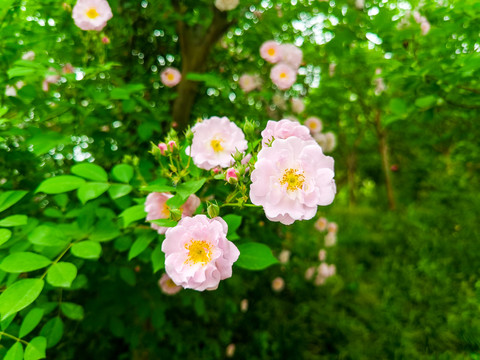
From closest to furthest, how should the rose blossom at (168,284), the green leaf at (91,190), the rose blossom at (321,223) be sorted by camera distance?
the green leaf at (91,190), the rose blossom at (168,284), the rose blossom at (321,223)

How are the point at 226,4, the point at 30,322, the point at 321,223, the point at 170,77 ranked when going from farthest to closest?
1. the point at 321,223
2. the point at 170,77
3. the point at 226,4
4. the point at 30,322

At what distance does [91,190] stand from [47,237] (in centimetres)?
17

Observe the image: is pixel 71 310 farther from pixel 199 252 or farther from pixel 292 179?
pixel 292 179

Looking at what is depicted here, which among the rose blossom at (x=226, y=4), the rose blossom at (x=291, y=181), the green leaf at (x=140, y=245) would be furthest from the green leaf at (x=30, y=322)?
the rose blossom at (x=226, y=4)

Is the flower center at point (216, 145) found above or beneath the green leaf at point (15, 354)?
above

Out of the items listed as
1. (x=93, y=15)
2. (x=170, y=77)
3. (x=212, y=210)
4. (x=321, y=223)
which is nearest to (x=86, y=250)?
(x=212, y=210)

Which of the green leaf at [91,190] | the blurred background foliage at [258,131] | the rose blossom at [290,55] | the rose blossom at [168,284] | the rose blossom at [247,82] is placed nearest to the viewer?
the green leaf at [91,190]

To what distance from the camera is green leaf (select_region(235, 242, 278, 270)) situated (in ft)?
2.89

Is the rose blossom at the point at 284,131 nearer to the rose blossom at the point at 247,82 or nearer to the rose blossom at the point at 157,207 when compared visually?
the rose blossom at the point at 157,207

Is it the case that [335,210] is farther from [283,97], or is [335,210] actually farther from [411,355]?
[283,97]

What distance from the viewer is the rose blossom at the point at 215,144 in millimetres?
913

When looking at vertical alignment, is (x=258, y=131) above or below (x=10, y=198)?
above

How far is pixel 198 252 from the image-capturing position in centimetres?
77

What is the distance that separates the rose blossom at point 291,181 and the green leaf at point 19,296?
56 centimetres
